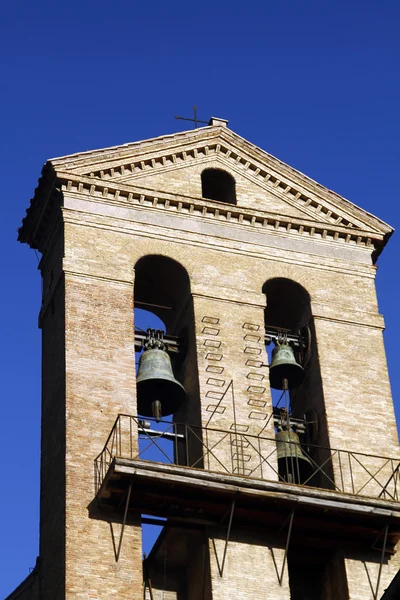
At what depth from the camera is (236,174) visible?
35062mm

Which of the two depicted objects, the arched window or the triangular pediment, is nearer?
the arched window

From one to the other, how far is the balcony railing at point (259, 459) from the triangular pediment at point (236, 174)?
5677 mm

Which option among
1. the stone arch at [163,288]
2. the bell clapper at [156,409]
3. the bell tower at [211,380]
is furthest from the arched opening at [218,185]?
the bell clapper at [156,409]

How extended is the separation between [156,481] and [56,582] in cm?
232

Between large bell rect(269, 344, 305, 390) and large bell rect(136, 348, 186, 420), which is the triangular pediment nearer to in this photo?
large bell rect(269, 344, 305, 390)

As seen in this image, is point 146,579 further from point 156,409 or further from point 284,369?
point 284,369

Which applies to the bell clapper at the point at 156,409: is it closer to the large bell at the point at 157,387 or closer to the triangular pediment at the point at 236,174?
the large bell at the point at 157,387

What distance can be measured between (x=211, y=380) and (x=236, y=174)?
5.89 m

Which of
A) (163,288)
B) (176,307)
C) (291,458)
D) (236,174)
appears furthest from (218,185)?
(291,458)

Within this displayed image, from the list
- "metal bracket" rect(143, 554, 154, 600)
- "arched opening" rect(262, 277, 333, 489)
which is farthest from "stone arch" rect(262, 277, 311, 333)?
Result: "metal bracket" rect(143, 554, 154, 600)

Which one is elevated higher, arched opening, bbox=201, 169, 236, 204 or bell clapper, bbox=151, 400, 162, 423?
arched opening, bbox=201, 169, 236, 204

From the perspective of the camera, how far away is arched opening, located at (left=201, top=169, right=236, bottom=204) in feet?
115

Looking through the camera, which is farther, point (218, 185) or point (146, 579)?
point (218, 185)

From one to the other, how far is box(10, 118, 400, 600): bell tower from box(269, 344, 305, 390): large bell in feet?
0.12
